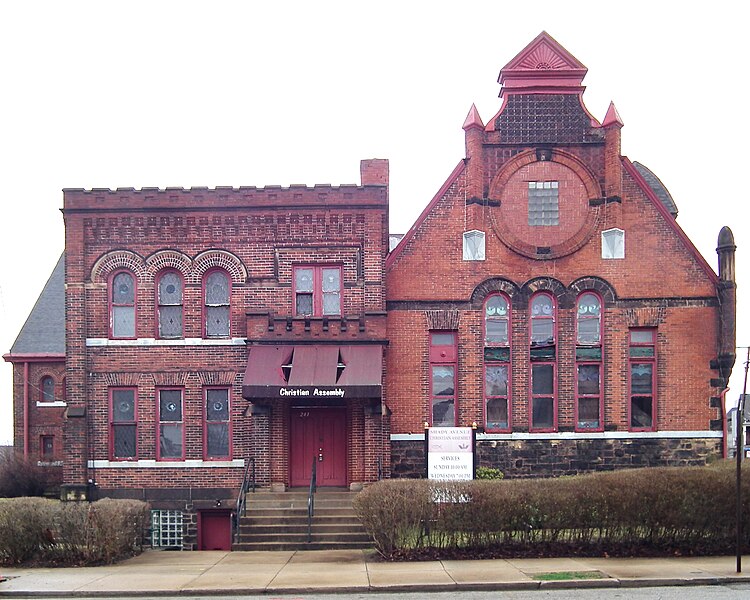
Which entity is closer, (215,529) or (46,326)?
(215,529)

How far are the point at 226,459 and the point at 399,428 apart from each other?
14.7 feet

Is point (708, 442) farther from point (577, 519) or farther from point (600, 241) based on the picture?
point (577, 519)

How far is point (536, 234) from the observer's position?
23.8 m

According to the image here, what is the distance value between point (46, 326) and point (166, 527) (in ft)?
45.4

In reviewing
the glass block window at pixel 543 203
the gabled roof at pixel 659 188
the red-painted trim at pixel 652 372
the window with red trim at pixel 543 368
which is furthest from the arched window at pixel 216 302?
the gabled roof at pixel 659 188

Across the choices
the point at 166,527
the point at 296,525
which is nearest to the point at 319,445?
the point at 296,525

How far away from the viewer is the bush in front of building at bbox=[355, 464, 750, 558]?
17156mm

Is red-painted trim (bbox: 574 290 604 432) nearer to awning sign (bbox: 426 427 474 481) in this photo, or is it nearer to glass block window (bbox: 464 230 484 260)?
glass block window (bbox: 464 230 484 260)

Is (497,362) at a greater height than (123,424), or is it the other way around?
(497,362)

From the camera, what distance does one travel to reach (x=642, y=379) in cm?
2362

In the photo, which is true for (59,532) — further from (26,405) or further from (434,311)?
(26,405)

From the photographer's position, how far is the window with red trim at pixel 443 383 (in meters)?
23.6

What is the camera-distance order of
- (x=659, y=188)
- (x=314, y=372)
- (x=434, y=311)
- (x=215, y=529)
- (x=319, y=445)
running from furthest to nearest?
(x=659, y=188) < (x=434, y=311) < (x=319, y=445) < (x=215, y=529) < (x=314, y=372)

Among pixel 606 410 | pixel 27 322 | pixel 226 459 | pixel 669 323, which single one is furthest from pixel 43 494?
pixel 669 323
